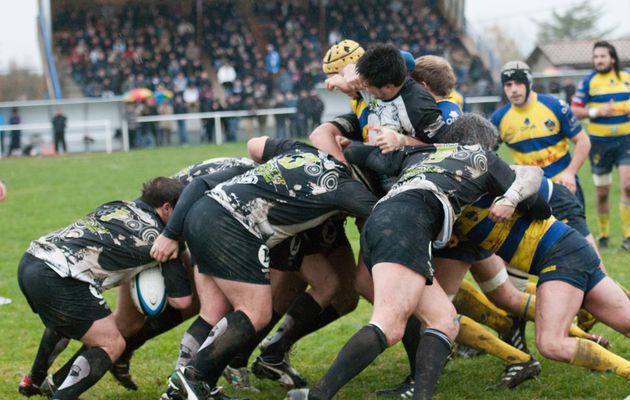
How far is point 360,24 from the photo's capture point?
36.0 metres

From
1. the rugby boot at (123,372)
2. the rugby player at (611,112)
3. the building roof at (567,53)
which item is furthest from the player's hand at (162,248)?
the building roof at (567,53)

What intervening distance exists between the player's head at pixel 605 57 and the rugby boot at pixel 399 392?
5446 mm

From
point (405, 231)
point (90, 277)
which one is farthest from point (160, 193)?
point (405, 231)

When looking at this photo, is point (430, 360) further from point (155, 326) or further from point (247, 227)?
point (155, 326)

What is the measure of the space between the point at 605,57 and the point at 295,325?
552cm

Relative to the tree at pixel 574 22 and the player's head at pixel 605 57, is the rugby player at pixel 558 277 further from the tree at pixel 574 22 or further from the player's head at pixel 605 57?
the tree at pixel 574 22

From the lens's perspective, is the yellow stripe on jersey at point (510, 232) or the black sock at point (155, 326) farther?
the black sock at point (155, 326)

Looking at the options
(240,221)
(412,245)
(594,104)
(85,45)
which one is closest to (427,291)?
(412,245)

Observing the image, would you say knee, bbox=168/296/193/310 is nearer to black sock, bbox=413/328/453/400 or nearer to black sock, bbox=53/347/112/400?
black sock, bbox=53/347/112/400

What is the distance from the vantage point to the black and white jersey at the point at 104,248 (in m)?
4.96

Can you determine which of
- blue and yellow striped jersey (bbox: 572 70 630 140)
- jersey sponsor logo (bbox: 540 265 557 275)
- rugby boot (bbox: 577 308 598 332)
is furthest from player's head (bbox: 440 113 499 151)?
blue and yellow striped jersey (bbox: 572 70 630 140)

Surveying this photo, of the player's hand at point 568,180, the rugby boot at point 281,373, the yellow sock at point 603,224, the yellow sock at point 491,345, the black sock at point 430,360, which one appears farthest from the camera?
the yellow sock at point 603,224

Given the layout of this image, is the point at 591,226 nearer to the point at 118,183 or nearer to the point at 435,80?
the point at 435,80

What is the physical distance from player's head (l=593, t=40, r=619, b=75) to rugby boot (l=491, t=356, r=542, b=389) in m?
5.19
